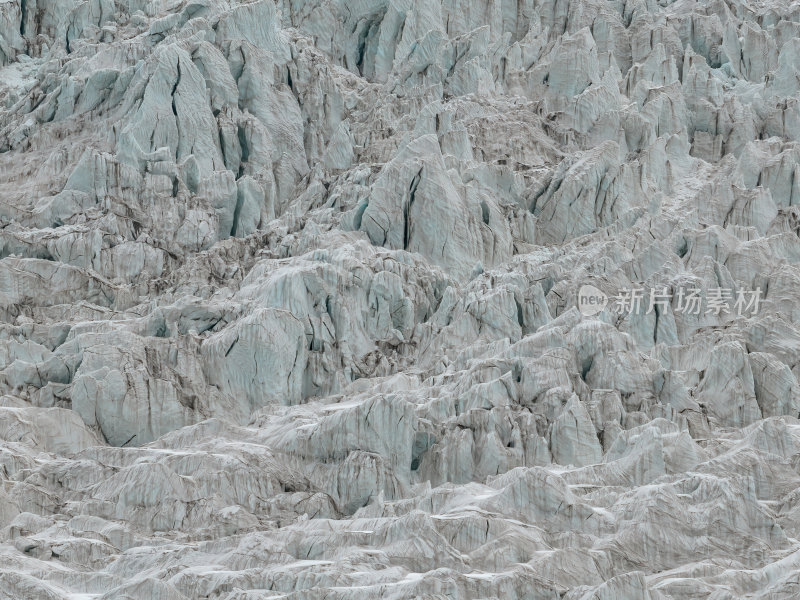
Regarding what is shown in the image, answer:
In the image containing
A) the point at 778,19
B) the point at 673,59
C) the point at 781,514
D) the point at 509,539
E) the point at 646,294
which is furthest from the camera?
the point at 778,19

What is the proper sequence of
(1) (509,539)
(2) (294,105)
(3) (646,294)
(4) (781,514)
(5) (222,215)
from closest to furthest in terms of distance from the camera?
1. (1) (509,539)
2. (4) (781,514)
3. (3) (646,294)
4. (5) (222,215)
5. (2) (294,105)

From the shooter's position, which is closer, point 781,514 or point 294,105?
point 781,514

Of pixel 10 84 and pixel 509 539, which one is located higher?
pixel 10 84

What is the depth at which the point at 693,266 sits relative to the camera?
98.1 metres

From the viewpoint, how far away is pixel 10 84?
130m

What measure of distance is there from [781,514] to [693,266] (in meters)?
27.5

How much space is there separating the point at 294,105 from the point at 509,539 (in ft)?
178

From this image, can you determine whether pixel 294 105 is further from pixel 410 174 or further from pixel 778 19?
pixel 778 19

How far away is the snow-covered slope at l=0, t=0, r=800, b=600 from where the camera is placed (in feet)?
228

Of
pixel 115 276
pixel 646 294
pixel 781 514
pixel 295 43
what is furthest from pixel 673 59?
pixel 781 514

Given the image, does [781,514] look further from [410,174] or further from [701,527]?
[410,174]

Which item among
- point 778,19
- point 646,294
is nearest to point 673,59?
point 778,19

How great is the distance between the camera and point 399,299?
95.9 m

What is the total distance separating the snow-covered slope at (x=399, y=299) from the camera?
6944 centimetres
